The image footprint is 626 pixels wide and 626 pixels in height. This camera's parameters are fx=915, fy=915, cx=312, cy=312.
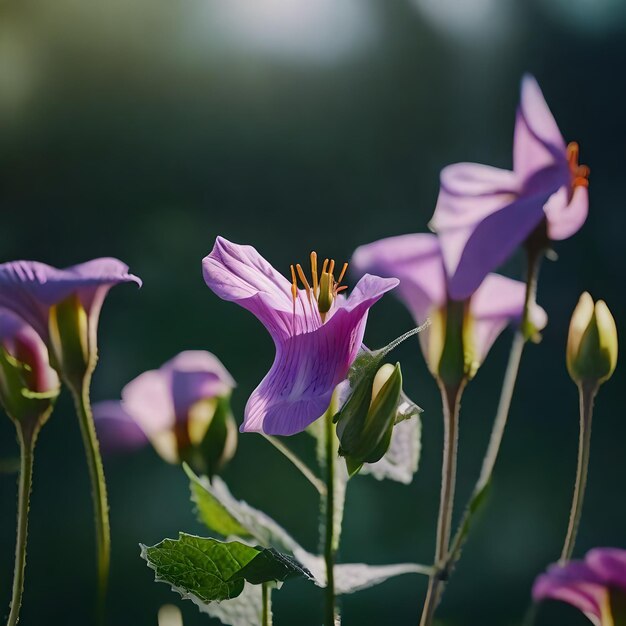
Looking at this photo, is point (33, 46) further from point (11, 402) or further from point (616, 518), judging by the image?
point (11, 402)

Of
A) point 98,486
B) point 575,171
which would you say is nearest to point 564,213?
point 575,171

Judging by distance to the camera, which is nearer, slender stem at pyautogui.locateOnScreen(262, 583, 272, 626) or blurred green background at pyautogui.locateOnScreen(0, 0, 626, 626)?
slender stem at pyautogui.locateOnScreen(262, 583, 272, 626)

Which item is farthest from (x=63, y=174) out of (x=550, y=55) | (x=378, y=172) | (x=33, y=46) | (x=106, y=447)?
(x=106, y=447)

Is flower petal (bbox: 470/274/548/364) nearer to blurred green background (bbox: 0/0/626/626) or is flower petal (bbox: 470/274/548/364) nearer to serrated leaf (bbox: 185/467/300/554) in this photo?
serrated leaf (bbox: 185/467/300/554)

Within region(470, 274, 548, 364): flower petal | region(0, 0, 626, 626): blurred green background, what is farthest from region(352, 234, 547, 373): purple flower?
region(0, 0, 626, 626): blurred green background

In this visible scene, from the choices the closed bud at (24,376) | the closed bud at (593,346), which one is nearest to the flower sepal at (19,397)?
the closed bud at (24,376)

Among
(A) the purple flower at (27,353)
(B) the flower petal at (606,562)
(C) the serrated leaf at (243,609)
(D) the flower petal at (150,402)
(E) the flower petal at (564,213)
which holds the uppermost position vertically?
(E) the flower petal at (564,213)

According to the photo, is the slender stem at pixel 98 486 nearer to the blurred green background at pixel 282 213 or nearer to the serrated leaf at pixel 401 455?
the serrated leaf at pixel 401 455
